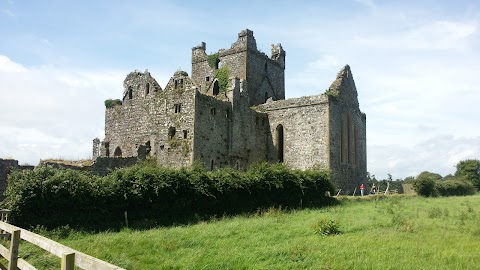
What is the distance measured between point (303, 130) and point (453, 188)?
19.1m

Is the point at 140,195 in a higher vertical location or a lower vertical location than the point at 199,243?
higher

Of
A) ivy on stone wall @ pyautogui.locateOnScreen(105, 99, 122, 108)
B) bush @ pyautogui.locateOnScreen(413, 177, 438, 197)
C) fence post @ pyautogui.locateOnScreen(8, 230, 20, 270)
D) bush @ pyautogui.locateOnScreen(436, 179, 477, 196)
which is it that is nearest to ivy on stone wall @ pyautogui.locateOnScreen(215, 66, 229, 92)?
ivy on stone wall @ pyautogui.locateOnScreen(105, 99, 122, 108)

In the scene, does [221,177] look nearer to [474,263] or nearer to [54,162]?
[54,162]

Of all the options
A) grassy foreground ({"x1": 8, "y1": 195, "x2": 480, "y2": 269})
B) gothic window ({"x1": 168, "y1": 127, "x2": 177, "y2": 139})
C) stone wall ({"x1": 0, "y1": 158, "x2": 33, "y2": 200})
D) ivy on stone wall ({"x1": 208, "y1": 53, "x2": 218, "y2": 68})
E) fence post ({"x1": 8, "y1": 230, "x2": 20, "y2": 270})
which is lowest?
grassy foreground ({"x1": 8, "y1": 195, "x2": 480, "y2": 269})

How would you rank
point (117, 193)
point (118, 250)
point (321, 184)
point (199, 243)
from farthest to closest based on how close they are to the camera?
point (321, 184) → point (117, 193) → point (199, 243) → point (118, 250)

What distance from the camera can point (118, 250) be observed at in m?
13.6

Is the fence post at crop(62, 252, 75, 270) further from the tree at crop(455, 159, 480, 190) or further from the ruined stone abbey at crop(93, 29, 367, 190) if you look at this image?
the tree at crop(455, 159, 480, 190)

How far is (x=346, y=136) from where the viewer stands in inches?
1423

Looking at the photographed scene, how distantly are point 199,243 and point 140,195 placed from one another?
649cm

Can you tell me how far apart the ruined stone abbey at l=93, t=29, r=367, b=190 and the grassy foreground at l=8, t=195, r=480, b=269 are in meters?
12.5

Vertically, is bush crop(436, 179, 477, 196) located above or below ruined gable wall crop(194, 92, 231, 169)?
below

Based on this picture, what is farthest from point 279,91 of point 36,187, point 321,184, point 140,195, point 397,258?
point 397,258

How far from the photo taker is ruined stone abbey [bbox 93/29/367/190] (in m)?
30.4

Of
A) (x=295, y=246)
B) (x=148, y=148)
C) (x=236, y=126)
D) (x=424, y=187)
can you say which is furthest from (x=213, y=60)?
(x=295, y=246)
